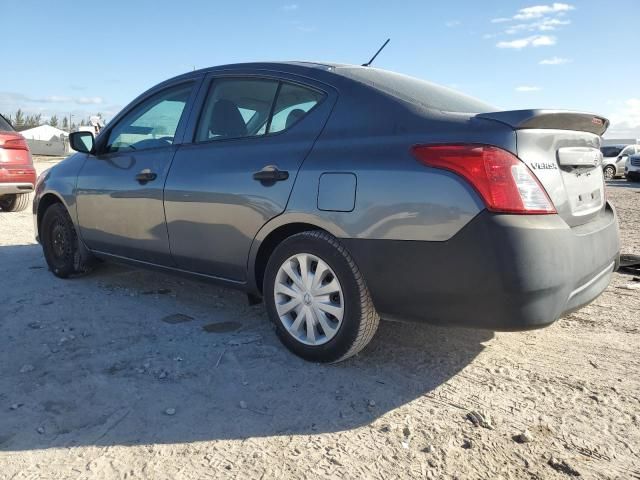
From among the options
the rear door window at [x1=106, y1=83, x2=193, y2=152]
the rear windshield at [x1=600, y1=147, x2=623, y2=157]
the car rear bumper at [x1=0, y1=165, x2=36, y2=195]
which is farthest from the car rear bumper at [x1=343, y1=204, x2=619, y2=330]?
the rear windshield at [x1=600, y1=147, x2=623, y2=157]

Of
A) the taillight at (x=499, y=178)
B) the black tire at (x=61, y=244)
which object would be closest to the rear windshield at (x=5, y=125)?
the black tire at (x=61, y=244)

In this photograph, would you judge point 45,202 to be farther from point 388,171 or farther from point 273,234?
point 388,171

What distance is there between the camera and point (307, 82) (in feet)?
10.1

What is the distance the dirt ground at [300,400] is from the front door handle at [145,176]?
3.10 ft

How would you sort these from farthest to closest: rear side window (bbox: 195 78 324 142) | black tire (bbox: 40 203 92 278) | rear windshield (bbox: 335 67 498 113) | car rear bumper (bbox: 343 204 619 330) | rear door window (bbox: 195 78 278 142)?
black tire (bbox: 40 203 92 278), rear door window (bbox: 195 78 278 142), rear side window (bbox: 195 78 324 142), rear windshield (bbox: 335 67 498 113), car rear bumper (bbox: 343 204 619 330)

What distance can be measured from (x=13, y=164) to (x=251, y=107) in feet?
20.1

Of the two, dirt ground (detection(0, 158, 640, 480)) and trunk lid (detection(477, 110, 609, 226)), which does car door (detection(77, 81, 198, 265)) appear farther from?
trunk lid (detection(477, 110, 609, 226))

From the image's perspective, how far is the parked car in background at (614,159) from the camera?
24.3 m

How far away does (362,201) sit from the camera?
2629 millimetres

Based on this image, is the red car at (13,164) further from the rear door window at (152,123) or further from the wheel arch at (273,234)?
the wheel arch at (273,234)

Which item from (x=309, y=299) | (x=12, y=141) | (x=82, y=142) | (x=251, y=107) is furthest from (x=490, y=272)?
(x=12, y=141)

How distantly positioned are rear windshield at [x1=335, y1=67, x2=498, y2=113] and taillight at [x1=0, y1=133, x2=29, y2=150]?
6.71 metres

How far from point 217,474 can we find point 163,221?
6.72ft

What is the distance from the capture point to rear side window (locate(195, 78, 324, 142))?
3109 mm
